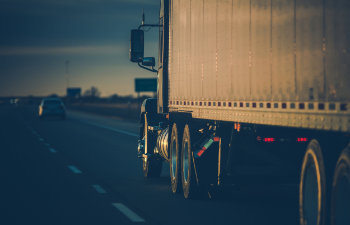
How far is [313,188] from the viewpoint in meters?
7.35

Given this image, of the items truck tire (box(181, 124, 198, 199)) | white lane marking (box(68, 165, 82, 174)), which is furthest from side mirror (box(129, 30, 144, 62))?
white lane marking (box(68, 165, 82, 174))

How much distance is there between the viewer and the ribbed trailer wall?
6477mm

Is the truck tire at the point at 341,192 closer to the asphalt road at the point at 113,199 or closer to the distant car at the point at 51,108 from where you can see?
the asphalt road at the point at 113,199

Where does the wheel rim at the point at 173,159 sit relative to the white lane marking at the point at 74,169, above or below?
above

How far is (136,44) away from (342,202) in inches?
314

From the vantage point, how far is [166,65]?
1375 centimetres

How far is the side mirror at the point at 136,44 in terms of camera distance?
547 inches

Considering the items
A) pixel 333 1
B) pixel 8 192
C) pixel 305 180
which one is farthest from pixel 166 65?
pixel 333 1

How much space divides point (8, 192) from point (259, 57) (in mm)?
6061

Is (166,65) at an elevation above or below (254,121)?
above

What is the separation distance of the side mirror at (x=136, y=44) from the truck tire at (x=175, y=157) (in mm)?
1926

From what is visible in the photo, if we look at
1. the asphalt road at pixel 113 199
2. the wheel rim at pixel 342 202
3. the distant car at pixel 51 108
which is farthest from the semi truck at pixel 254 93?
the distant car at pixel 51 108

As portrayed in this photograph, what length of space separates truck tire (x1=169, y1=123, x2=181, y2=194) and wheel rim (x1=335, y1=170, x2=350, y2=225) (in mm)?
5648

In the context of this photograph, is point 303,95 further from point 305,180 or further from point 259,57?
point 259,57
